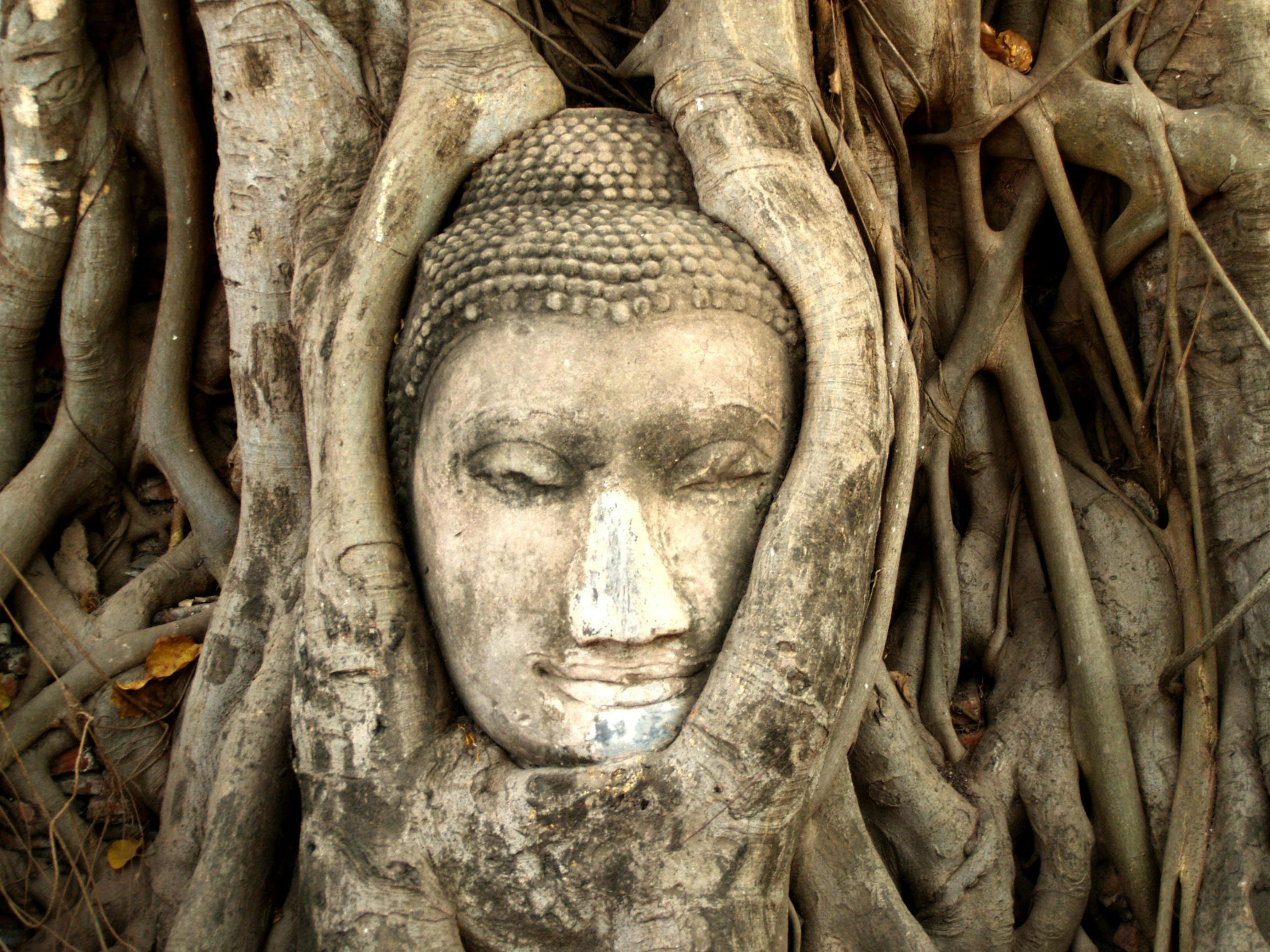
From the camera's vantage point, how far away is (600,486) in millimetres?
1897

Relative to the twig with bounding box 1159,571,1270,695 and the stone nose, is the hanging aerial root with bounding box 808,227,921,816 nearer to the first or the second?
the stone nose

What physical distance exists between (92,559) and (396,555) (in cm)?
144

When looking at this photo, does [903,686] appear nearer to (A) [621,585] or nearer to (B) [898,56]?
(A) [621,585]

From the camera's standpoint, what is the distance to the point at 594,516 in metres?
1.88

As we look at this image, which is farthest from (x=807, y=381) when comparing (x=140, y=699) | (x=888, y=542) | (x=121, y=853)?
(x=121, y=853)

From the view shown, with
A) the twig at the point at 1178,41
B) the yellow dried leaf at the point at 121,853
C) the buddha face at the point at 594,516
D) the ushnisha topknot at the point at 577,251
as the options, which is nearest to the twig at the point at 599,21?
the ushnisha topknot at the point at 577,251

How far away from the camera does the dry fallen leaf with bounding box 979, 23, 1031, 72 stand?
280cm

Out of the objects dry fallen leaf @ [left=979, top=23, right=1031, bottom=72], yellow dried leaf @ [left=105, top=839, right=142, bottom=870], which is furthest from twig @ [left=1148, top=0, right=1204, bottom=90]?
yellow dried leaf @ [left=105, top=839, right=142, bottom=870]

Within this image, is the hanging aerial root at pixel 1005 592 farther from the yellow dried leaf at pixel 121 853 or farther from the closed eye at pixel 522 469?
the yellow dried leaf at pixel 121 853

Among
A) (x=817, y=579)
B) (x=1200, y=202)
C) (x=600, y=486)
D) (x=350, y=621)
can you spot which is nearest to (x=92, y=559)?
(x=350, y=621)

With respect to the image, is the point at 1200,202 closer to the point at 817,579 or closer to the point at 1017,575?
the point at 1017,575

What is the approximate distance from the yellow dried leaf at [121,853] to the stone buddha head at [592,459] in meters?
1.10

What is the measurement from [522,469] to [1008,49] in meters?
1.98

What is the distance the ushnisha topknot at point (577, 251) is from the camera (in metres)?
1.94
